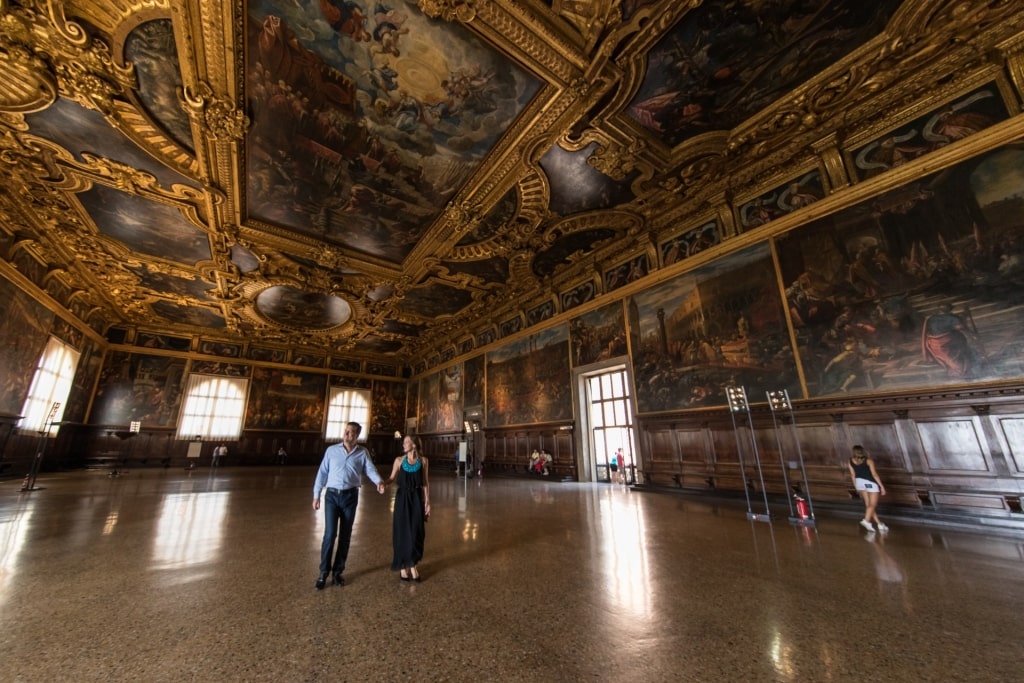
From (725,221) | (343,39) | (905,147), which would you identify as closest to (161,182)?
(343,39)

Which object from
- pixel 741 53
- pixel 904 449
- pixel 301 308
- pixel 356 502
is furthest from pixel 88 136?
pixel 904 449

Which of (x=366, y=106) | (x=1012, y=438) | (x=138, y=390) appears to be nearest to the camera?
(x=1012, y=438)

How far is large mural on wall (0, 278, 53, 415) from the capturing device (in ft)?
35.6

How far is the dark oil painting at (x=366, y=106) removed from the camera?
19.2ft

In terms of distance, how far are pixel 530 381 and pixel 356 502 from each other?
38.2 ft

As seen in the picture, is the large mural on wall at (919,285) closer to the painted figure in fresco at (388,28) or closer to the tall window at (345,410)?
the painted figure in fresco at (388,28)

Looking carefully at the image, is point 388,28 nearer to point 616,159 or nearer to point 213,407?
point 616,159

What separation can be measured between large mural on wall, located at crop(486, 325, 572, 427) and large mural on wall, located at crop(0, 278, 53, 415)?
50.4 ft

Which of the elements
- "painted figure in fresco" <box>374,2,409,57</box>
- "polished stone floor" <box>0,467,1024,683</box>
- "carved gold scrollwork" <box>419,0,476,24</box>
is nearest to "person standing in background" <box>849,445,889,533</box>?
"polished stone floor" <box>0,467,1024,683</box>

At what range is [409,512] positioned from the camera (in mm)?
3371

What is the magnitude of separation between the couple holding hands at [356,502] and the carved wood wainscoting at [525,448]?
30.9 ft

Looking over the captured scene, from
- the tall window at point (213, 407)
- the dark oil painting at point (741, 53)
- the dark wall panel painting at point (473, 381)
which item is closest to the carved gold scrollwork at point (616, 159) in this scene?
the dark oil painting at point (741, 53)

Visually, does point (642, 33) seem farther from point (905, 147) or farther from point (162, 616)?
point (162, 616)

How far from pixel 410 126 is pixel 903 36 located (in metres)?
8.72
